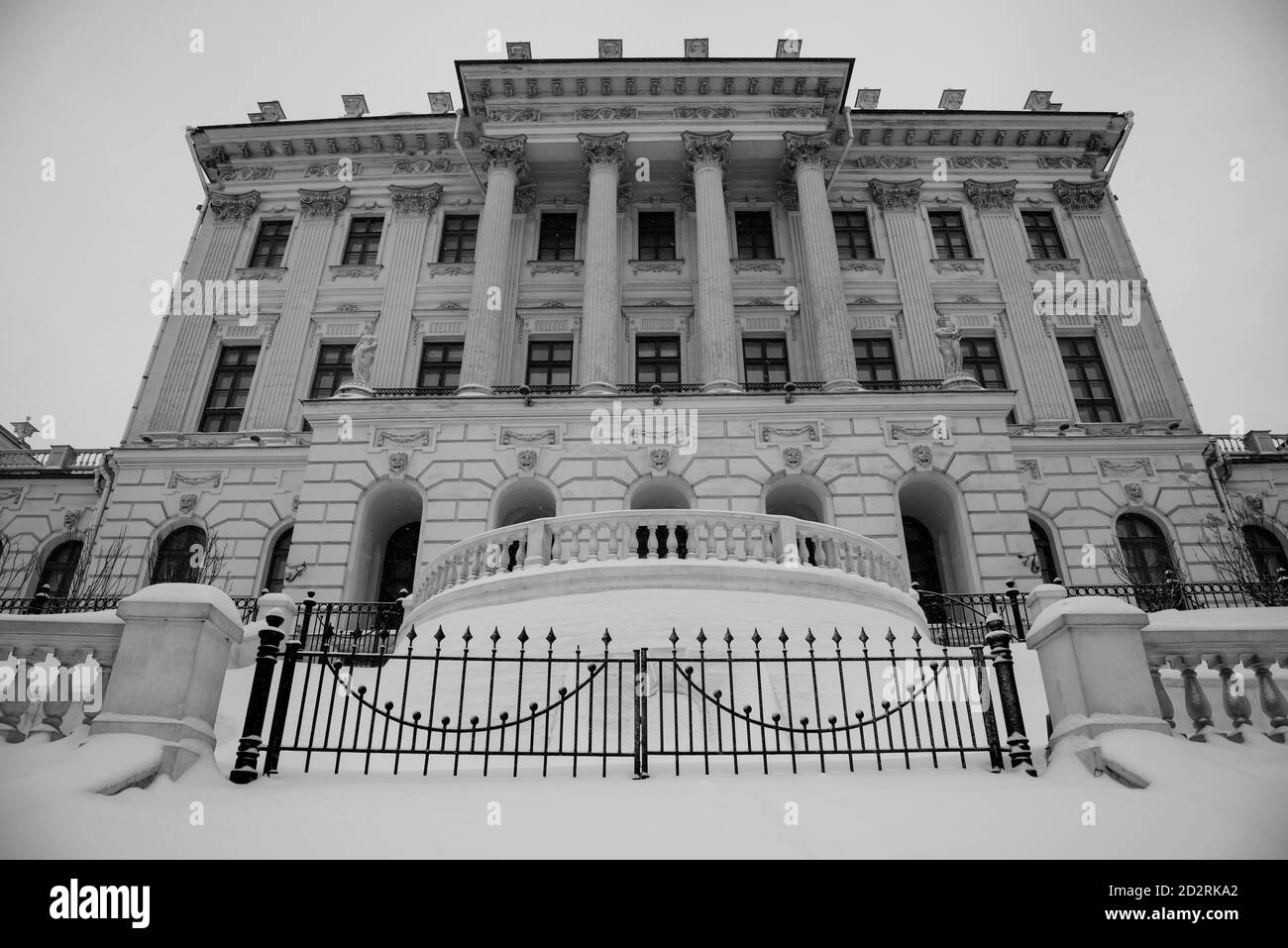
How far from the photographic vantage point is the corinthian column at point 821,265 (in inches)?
977

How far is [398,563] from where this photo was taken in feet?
75.4

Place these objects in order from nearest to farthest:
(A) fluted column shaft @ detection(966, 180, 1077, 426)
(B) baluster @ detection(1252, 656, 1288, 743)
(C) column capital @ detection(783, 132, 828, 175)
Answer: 1. (B) baluster @ detection(1252, 656, 1288, 743)
2. (A) fluted column shaft @ detection(966, 180, 1077, 426)
3. (C) column capital @ detection(783, 132, 828, 175)

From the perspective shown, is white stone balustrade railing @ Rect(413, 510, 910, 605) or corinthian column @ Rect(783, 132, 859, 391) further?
corinthian column @ Rect(783, 132, 859, 391)

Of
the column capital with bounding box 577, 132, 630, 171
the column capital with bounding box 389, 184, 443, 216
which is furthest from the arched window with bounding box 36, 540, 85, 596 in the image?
the column capital with bounding box 577, 132, 630, 171

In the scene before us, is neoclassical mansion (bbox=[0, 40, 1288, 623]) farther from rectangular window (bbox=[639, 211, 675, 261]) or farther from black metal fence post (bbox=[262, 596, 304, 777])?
black metal fence post (bbox=[262, 596, 304, 777])

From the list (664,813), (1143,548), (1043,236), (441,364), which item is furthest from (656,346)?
(664,813)

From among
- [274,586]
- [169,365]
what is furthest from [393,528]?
[169,365]

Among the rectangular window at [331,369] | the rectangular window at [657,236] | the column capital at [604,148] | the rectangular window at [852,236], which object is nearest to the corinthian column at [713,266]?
the rectangular window at [657,236]

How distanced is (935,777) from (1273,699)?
2.82 meters

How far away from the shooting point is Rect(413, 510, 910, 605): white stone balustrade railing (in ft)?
44.3

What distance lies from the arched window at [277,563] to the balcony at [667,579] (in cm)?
1094

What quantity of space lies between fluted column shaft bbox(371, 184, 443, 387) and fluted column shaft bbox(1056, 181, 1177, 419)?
25070mm

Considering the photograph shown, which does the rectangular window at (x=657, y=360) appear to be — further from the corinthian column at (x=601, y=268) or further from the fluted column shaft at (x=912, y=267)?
the fluted column shaft at (x=912, y=267)

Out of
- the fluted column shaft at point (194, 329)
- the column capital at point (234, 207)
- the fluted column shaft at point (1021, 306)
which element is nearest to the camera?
the fluted column shaft at point (1021, 306)
